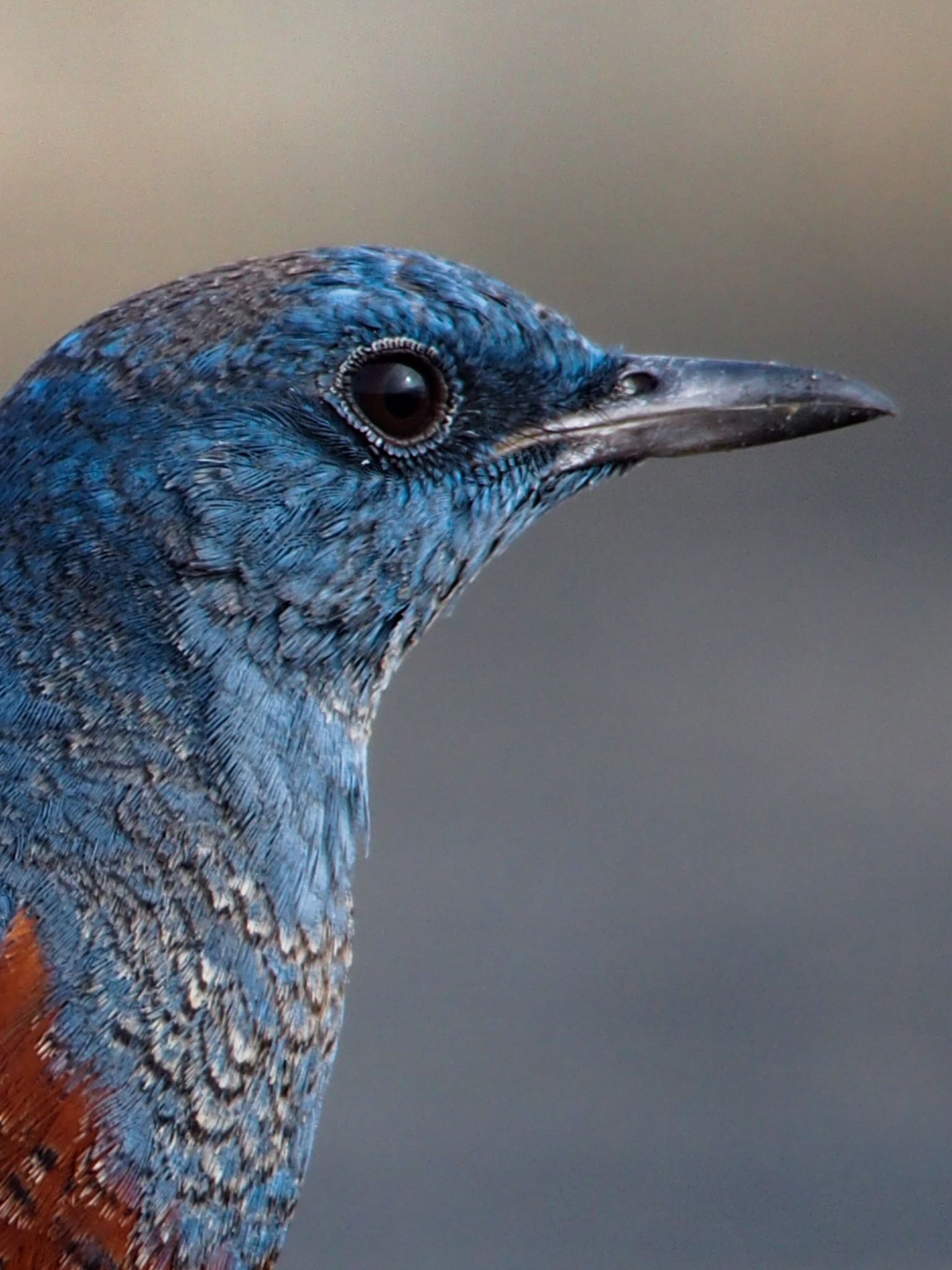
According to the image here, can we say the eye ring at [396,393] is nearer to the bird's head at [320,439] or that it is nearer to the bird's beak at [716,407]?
the bird's head at [320,439]

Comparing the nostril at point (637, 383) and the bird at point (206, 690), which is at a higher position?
the nostril at point (637, 383)

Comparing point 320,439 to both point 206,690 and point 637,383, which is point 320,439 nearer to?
point 206,690

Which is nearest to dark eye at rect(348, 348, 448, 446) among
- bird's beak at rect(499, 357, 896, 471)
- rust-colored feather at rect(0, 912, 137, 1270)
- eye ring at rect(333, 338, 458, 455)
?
eye ring at rect(333, 338, 458, 455)

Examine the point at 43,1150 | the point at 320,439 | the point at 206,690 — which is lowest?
the point at 43,1150

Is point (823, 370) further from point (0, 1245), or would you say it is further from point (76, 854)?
point (0, 1245)

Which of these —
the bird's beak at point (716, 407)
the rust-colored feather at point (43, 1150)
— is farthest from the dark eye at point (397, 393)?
the rust-colored feather at point (43, 1150)

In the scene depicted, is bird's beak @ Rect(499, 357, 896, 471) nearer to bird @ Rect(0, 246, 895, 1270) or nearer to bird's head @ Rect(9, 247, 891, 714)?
bird's head @ Rect(9, 247, 891, 714)

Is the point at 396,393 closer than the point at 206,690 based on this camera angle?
No

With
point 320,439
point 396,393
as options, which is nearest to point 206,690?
point 320,439
